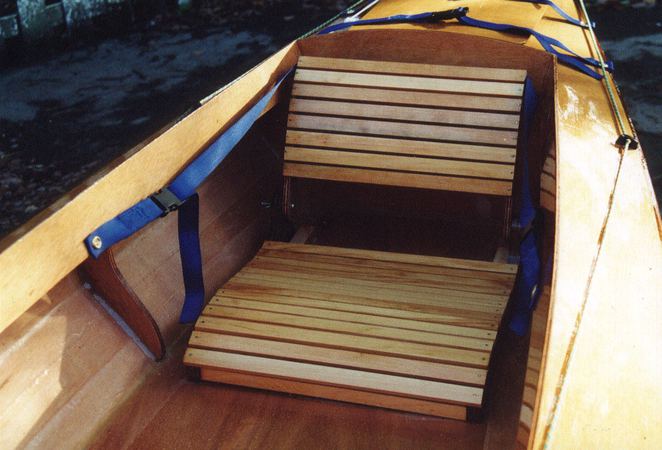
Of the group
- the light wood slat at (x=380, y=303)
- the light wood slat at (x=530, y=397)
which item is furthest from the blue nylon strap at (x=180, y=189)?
the light wood slat at (x=530, y=397)

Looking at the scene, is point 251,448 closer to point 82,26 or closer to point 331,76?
point 331,76

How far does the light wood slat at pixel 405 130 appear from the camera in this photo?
2.65 m

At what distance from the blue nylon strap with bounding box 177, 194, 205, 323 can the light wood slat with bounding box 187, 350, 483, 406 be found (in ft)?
0.58

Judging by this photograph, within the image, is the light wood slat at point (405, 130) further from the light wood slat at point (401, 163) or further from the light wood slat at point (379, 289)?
the light wood slat at point (379, 289)

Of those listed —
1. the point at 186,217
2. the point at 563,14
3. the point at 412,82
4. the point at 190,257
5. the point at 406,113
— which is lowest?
the point at 190,257

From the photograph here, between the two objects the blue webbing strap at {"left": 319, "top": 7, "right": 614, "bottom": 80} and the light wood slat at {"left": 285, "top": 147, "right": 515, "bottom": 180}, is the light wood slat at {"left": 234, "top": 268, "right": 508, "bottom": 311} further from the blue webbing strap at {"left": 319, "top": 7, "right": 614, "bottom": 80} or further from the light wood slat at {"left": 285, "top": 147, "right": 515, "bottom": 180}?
the blue webbing strap at {"left": 319, "top": 7, "right": 614, "bottom": 80}

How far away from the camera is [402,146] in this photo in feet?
8.97

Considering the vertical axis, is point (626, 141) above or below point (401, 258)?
above

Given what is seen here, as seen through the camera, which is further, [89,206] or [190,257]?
[190,257]

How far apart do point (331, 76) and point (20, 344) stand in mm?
1548

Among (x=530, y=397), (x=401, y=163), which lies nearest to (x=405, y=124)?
(x=401, y=163)

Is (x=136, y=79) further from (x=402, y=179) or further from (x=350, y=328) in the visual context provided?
(x=350, y=328)

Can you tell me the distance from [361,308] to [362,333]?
0.48 feet

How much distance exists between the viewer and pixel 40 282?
5.84 feet
